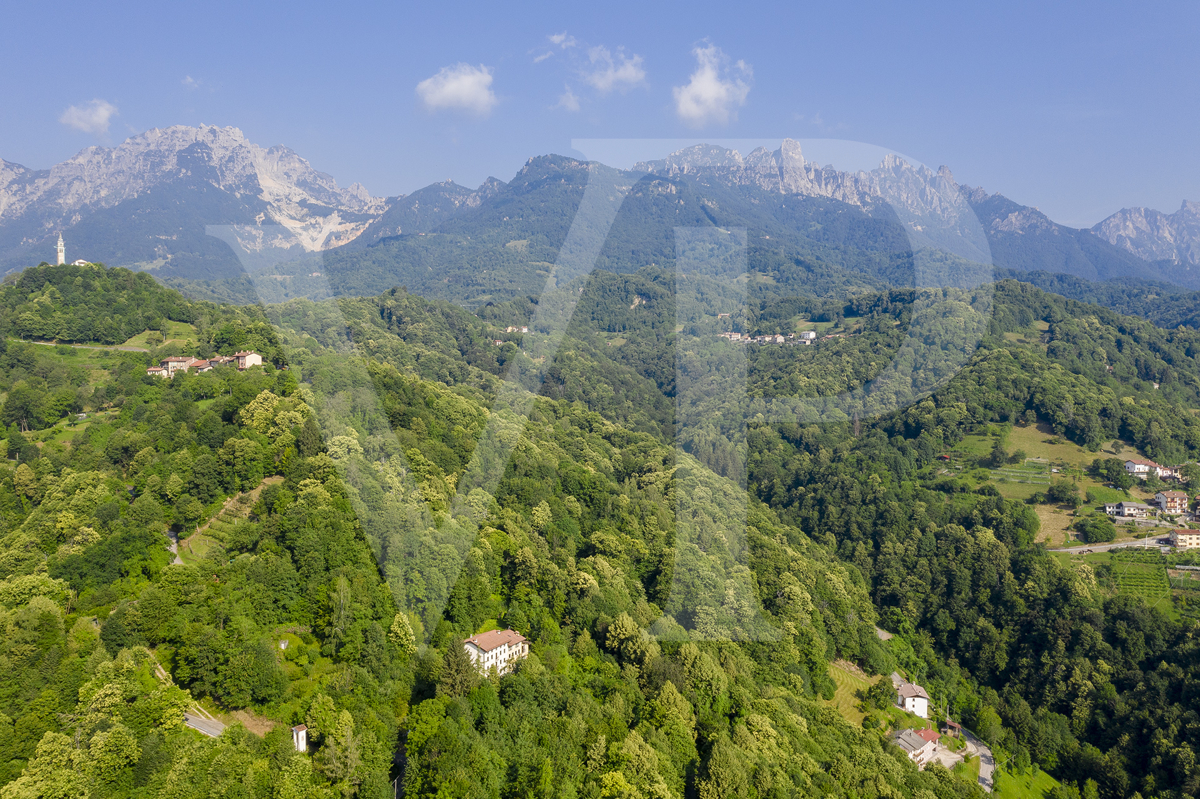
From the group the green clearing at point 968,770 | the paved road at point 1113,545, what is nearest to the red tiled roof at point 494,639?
the green clearing at point 968,770

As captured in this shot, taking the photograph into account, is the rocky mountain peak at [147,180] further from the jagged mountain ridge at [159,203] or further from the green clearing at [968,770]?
the green clearing at [968,770]

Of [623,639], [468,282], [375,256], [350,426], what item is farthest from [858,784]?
[375,256]

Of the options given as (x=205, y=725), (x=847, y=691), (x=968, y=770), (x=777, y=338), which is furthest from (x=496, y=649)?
(x=777, y=338)

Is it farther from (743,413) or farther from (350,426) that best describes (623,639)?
(743,413)

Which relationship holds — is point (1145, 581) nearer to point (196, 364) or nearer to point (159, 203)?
point (196, 364)

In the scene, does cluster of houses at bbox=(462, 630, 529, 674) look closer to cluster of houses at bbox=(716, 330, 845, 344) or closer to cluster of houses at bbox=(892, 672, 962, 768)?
cluster of houses at bbox=(892, 672, 962, 768)
